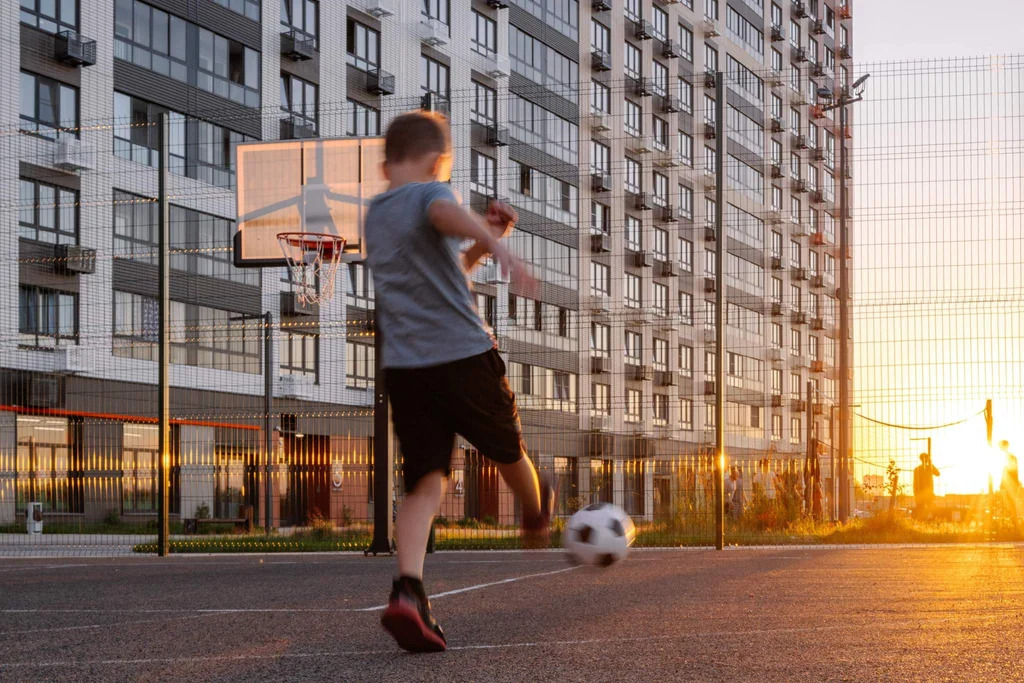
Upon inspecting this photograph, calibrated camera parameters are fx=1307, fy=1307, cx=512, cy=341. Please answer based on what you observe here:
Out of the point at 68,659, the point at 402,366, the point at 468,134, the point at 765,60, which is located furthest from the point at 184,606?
the point at 765,60

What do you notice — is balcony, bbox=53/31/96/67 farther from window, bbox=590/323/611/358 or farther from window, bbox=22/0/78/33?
window, bbox=590/323/611/358

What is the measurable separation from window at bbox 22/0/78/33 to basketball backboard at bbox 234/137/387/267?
56.3 ft

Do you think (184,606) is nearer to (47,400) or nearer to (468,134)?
(468,134)

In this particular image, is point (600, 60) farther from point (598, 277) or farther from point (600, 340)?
point (598, 277)

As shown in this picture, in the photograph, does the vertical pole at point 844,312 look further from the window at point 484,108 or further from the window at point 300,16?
the window at point 300,16

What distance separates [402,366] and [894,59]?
11.7 meters

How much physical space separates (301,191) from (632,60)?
40.1m

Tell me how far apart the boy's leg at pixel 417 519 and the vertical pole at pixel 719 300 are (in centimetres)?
1009

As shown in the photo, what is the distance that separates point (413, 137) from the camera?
4426 mm

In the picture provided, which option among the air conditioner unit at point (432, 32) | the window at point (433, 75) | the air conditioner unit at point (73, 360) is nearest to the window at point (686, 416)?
the air conditioner unit at point (73, 360)

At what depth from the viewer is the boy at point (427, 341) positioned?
425 cm

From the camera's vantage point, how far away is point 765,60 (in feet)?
213

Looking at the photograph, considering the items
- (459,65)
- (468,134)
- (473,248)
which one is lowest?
(473,248)

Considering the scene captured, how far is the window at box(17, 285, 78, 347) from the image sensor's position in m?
21.9
